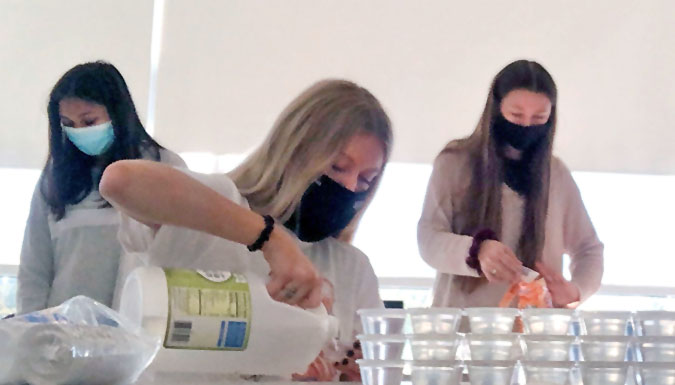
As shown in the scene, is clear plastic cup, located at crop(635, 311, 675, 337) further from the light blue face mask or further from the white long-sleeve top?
the light blue face mask

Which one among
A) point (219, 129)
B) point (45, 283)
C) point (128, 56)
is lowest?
point (45, 283)

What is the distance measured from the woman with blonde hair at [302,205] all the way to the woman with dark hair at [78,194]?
87mm

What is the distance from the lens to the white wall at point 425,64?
1.28 m

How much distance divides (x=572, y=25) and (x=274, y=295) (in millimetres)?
883

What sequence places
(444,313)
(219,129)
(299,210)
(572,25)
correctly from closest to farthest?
(444,313), (299,210), (219,129), (572,25)

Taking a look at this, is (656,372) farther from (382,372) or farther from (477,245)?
(477,245)

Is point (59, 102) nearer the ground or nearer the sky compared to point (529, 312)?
nearer the sky

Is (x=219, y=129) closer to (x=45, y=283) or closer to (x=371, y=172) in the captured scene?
(x=371, y=172)

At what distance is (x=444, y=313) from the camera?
74 cm

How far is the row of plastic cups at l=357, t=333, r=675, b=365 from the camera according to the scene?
2.35 feet

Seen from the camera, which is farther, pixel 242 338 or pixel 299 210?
pixel 299 210

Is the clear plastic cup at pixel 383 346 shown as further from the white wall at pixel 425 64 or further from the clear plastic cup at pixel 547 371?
the white wall at pixel 425 64

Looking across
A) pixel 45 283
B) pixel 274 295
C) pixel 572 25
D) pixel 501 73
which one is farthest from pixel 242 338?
pixel 572 25

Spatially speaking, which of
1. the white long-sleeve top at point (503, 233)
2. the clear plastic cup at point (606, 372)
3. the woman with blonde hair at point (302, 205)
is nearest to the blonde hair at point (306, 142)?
the woman with blonde hair at point (302, 205)
